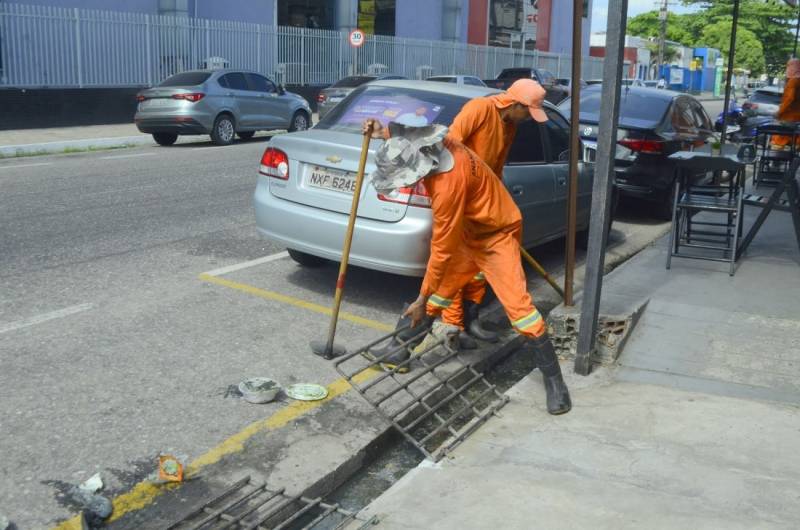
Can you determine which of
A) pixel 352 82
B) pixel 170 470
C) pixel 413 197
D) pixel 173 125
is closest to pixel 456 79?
pixel 352 82

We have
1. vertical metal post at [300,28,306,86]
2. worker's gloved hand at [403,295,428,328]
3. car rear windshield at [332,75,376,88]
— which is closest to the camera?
worker's gloved hand at [403,295,428,328]

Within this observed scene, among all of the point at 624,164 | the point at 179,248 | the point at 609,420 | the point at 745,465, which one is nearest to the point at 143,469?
the point at 609,420

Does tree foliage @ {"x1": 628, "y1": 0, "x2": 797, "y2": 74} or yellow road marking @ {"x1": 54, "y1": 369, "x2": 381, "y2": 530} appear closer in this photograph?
yellow road marking @ {"x1": 54, "y1": 369, "x2": 381, "y2": 530}

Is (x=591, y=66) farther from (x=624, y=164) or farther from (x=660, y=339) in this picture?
(x=660, y=339)

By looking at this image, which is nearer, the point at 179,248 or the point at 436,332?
A: the point at 436,332

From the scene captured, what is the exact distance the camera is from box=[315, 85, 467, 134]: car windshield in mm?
6246

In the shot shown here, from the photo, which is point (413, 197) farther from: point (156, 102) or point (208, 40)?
point (208, 40)

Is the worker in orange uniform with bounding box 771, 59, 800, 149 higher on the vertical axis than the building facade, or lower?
lower

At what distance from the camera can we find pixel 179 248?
7.69 m

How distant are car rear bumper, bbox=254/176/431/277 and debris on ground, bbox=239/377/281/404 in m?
1.39

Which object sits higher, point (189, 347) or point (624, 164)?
point (624, 164)

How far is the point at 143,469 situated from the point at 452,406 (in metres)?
1.79

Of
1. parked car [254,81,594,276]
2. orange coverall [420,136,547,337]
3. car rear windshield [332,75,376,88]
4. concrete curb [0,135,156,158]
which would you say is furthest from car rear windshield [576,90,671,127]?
car rear windshield [332,75,376,88]

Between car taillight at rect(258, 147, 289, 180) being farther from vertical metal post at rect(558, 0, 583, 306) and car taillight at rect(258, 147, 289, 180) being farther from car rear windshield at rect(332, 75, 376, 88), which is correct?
car rear windshield at rect(332, 75, 376, 88)
